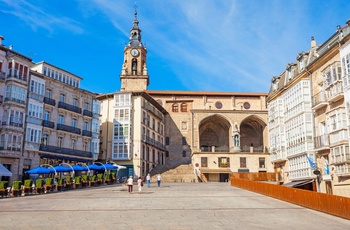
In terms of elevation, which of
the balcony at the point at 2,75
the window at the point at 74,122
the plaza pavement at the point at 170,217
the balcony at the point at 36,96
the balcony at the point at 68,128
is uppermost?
the balcony at the point at 2,75

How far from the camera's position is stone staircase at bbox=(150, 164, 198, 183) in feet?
168

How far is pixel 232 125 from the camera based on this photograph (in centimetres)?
6369

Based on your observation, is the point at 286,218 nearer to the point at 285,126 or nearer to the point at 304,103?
the point at 304,103

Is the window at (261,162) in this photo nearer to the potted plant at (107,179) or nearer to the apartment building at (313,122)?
the apartment building at (313,122)

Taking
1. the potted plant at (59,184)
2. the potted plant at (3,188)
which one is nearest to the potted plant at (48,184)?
the potted plant at (59,184)

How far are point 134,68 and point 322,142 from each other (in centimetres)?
4858

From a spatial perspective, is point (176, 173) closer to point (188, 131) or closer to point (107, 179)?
point (188, 131)

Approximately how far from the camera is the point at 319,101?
2752cm

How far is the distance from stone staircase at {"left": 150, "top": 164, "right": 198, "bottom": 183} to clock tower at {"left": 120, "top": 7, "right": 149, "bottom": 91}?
63.2 feet

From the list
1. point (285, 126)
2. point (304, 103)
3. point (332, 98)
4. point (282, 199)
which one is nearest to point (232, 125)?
point (285, 126)

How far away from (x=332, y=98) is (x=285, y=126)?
932 cm

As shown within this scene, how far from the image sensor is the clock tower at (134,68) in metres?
68.2

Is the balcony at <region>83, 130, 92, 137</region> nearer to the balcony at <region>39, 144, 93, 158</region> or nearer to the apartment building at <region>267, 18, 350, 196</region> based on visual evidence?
the balcony at <region>39, 144, 93, 158</region>

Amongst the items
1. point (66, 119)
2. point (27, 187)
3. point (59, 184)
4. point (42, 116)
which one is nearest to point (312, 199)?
point (27, 187)
